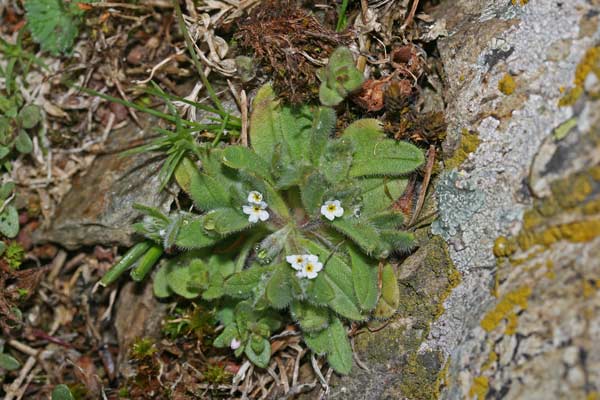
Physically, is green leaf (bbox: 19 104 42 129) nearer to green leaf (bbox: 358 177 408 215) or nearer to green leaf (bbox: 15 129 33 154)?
green leaf (bbox: 15 129 33 154)

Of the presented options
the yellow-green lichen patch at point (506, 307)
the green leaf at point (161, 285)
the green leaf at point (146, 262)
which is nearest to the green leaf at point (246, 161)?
the green leaf at point (146, 262)

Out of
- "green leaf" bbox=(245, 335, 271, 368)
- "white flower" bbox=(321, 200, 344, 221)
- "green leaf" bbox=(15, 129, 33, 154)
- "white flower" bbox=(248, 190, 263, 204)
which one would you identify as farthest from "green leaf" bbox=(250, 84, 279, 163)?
"green leaf" bbox=(15, 129, 33, 154)

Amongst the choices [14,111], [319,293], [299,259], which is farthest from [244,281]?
[14,111]

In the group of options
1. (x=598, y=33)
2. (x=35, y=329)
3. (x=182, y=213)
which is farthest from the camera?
(x=35, y=329)

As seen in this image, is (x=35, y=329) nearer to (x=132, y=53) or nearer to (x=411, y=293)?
(x=132, y=53)

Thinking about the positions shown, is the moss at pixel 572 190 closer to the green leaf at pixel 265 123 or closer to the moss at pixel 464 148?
the moss at pixel 464 148

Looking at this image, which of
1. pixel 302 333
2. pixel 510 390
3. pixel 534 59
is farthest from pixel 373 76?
pixel 510 390
